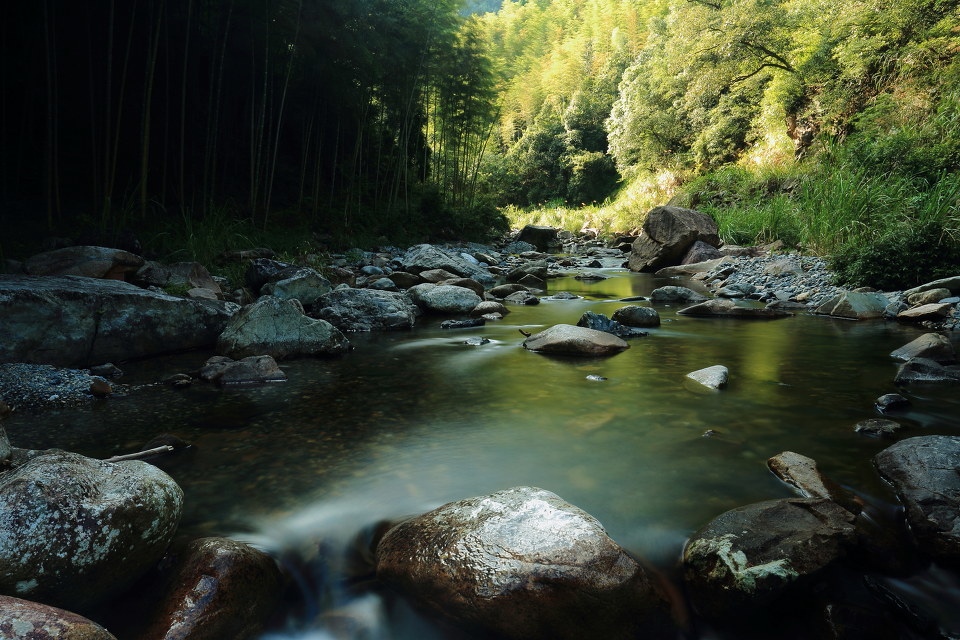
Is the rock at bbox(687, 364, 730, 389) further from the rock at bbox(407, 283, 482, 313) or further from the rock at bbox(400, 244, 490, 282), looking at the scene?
Answer: the rock at bbox(400, 244, 490, 282)

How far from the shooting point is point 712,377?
3.47 meters

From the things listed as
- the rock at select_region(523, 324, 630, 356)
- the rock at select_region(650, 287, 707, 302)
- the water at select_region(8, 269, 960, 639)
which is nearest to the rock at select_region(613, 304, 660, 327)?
the rock at select_region(523, 324, 630, 356)

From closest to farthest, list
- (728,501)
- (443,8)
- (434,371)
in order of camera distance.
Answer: (728,501) < (434,371) < (443,8)

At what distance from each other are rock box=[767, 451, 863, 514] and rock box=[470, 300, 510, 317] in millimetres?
4587

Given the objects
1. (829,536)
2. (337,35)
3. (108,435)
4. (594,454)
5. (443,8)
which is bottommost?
(108,435)

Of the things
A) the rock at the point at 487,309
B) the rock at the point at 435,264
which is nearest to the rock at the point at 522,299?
the rock at the point at 487,309

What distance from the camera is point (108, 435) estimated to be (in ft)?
8.73

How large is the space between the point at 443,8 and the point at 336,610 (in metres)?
15.2

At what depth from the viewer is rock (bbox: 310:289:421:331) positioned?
5.79 meters

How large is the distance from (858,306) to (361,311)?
573 cm

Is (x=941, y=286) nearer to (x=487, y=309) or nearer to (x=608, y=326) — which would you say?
(x=608, y=326)

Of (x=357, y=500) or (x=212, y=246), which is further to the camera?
(x=212, y=246)

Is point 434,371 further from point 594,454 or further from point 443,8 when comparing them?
point 443,8

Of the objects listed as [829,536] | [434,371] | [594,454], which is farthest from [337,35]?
[829,536]
